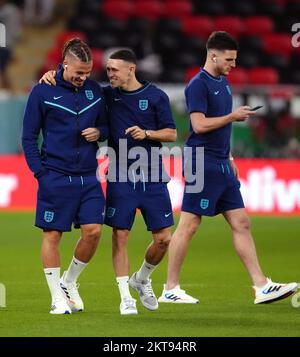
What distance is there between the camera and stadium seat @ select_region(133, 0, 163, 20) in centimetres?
3078

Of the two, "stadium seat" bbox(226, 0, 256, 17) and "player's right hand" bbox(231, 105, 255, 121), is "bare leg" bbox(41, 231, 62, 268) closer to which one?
"player's right hand" bbox(231, 105, 255, 121)

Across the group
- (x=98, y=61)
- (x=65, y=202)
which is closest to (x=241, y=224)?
(x=65, y=202)

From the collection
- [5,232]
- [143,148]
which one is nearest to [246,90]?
[5,232]

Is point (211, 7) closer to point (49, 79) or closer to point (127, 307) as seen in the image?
point (49, 79)

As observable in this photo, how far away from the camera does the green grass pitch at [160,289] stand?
32.5ft

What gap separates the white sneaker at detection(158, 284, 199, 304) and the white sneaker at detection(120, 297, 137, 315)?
1.01 metres

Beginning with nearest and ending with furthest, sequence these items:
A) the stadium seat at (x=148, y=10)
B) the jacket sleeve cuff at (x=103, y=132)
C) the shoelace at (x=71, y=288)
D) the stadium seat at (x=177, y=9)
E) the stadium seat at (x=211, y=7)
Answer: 1. the jacket sleeve cuff at (x=103, y=132)
2. the shoelace at (x=71, y=288)
3. the stadium seat at (x=148, y=10)
4. the stadium seat at (x=177, y=9)
5. the stadium seat at (x=211, y=7)

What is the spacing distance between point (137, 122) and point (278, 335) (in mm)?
2464

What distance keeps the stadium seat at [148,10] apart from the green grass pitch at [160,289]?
11.4 m

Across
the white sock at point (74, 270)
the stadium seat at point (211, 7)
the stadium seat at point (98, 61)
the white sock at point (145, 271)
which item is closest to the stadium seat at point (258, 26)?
the stadium seat at point (211, 7)

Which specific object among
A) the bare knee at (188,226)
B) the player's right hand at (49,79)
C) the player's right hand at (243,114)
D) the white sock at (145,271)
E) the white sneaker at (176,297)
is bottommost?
the white sneaker at (176,297)

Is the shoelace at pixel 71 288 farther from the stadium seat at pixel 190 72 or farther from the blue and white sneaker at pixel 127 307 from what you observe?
the stadium seat at pixel 190 72

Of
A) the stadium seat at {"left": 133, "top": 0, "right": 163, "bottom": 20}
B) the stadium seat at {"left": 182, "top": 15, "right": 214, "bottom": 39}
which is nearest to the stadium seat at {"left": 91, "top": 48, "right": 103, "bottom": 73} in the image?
the stadium seat at {"left": 133, "top": 0, "right": 163, "bottom": 20}

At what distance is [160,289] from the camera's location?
12875mm
